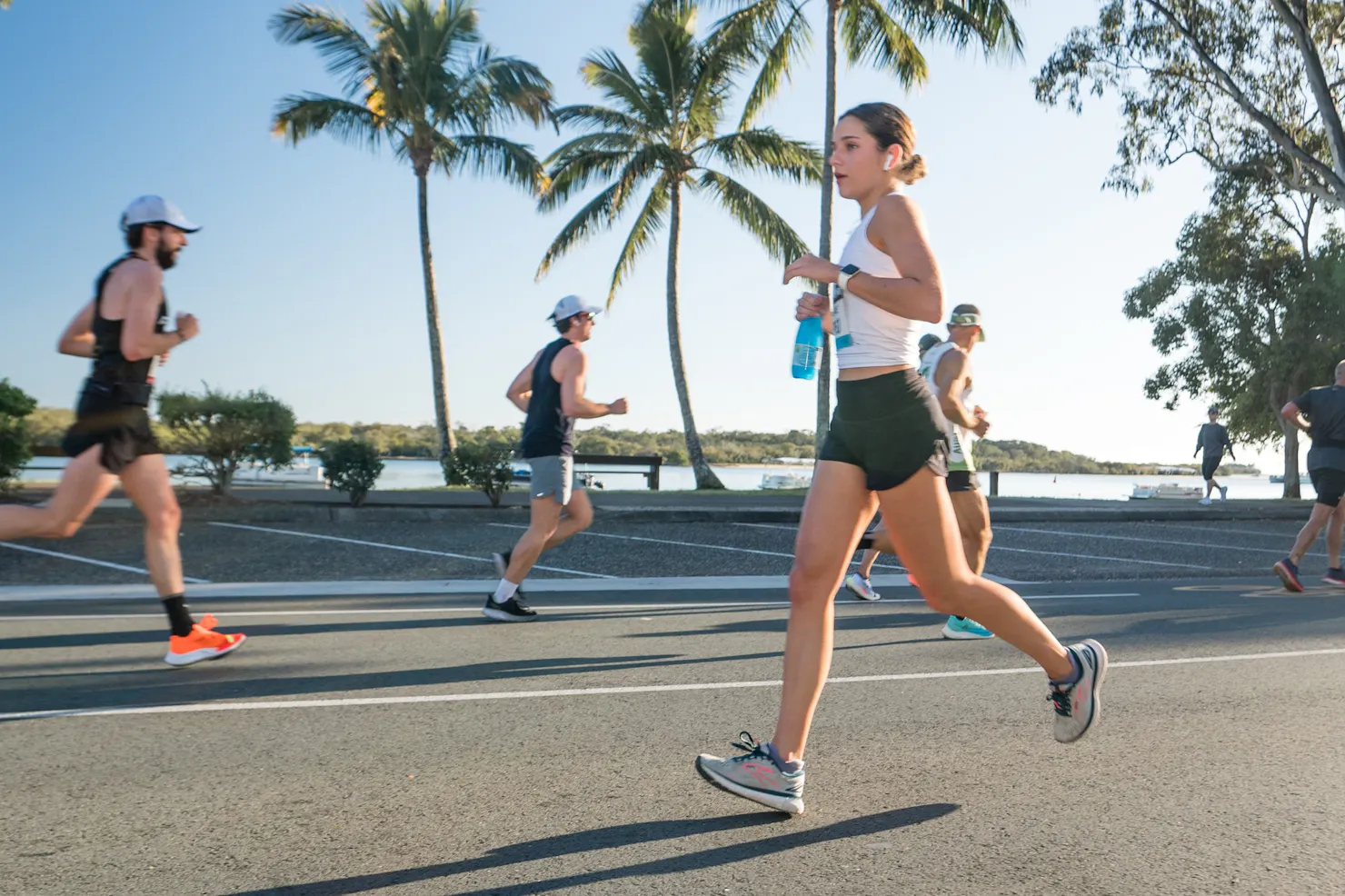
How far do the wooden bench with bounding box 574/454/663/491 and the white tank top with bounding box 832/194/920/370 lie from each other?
855 inches

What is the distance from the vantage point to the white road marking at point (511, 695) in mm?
4293

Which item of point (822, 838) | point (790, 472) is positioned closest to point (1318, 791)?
point (822, 838)

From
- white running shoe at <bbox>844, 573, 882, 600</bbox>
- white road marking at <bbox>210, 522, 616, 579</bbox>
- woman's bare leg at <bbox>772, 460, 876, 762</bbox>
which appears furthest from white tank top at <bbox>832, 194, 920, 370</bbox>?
white road marking at <bbox>210, 522, 616, 579</bbox>

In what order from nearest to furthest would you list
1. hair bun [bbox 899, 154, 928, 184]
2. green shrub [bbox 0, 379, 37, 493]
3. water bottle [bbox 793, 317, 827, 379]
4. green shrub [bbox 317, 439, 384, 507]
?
hair bun [bbox 899, 154, 928, 184] → water bottle [bbox 793, 317, 827, 379] → green shrub [bbox 0, 379, 37, 493] → green shrub [bbox 317, 439, 384, 507]

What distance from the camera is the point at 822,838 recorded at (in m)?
2.95

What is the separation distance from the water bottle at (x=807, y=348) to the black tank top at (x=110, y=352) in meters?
2.98

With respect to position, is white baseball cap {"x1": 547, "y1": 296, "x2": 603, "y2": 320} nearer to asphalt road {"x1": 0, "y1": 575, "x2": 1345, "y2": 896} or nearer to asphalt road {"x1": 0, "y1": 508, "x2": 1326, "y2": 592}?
asphalt road {"x1": 0, "y1": 575, "x2": 1345, "y2": 896}

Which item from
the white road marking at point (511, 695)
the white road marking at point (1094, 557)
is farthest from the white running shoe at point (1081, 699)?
the white road marking at point (1094, 557)

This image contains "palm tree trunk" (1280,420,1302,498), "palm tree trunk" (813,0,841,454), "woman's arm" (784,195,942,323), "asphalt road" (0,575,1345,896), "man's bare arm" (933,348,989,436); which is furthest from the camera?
"palm tree trunk" (1280,420,1302,498)

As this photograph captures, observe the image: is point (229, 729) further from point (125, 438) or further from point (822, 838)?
point (822, 838)

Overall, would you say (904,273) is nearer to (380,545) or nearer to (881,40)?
(380,545)

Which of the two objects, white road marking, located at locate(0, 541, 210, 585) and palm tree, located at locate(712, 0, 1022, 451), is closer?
white road marking, located at locate(0, 541, 210, 585)

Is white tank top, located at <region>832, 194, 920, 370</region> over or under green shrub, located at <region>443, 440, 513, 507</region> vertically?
over

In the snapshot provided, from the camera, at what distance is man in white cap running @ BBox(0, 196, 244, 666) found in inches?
191
